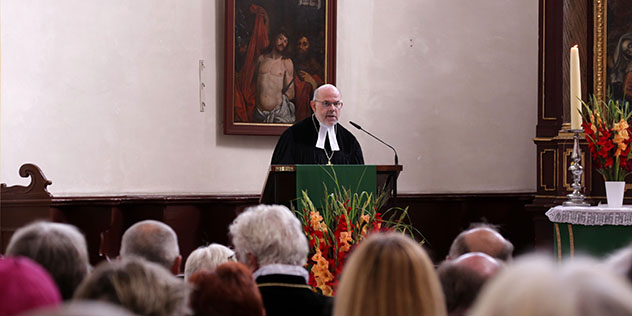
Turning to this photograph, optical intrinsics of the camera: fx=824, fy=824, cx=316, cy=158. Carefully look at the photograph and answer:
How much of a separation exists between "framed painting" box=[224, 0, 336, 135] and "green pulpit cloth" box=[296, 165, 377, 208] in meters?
3.19

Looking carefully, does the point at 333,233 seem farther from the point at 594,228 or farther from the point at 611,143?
the point at 611,143

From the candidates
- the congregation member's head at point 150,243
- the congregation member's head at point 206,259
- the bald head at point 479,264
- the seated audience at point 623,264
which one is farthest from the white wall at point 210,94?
the seated audience at point 623,264

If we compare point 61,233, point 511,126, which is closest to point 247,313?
point 61,233

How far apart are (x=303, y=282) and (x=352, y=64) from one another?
251 inches

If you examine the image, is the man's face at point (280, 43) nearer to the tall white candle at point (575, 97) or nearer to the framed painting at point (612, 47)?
the framed painting at point (612, 47)

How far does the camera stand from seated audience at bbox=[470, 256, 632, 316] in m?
1.06

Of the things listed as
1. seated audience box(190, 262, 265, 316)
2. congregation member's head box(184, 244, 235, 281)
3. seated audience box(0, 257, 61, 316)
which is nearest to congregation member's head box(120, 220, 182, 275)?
congregation member's head box(184, 244, 235, 281)

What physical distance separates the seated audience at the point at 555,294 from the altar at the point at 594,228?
5508 mm

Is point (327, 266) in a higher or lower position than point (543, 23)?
lower

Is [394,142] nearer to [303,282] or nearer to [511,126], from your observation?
[511,126]

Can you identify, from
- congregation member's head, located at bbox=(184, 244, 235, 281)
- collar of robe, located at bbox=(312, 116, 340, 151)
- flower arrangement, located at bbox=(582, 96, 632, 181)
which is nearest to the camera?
congregation member's head, located at bbox=(184, 244, 235, 281)

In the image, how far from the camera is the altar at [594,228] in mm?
6359

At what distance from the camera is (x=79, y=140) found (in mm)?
8016

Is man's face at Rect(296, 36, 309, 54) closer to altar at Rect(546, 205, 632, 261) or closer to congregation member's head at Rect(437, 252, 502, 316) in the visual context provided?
altar at Rect(546, 205, 632, 261)
